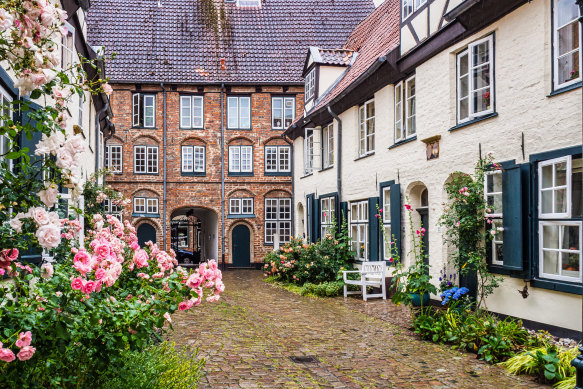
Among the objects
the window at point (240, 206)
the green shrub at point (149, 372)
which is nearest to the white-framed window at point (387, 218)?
the green shrub at point (149, 372)

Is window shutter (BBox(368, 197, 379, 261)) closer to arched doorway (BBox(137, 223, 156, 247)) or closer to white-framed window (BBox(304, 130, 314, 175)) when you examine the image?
white-framed window (BBox(304, 130, 314, 175))

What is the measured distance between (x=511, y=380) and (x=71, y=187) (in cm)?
505

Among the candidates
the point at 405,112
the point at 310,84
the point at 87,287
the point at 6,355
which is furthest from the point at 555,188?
the point at 310,84

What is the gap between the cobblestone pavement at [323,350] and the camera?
6438 mm

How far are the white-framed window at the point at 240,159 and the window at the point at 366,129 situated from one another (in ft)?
35.5

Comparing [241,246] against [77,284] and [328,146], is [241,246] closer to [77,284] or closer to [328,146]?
[328,146]

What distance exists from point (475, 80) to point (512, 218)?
9.12 feet

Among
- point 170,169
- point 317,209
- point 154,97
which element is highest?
point 154,97

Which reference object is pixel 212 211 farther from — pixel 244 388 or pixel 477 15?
pixel 244 388

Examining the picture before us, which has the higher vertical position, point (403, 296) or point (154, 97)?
point (154, 97)

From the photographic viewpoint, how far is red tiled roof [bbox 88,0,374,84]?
26344 mm

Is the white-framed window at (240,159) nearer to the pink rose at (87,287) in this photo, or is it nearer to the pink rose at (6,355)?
the pink rose at (87,287)

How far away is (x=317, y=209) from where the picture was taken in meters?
19.9

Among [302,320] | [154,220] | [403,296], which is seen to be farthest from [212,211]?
[403,296]
